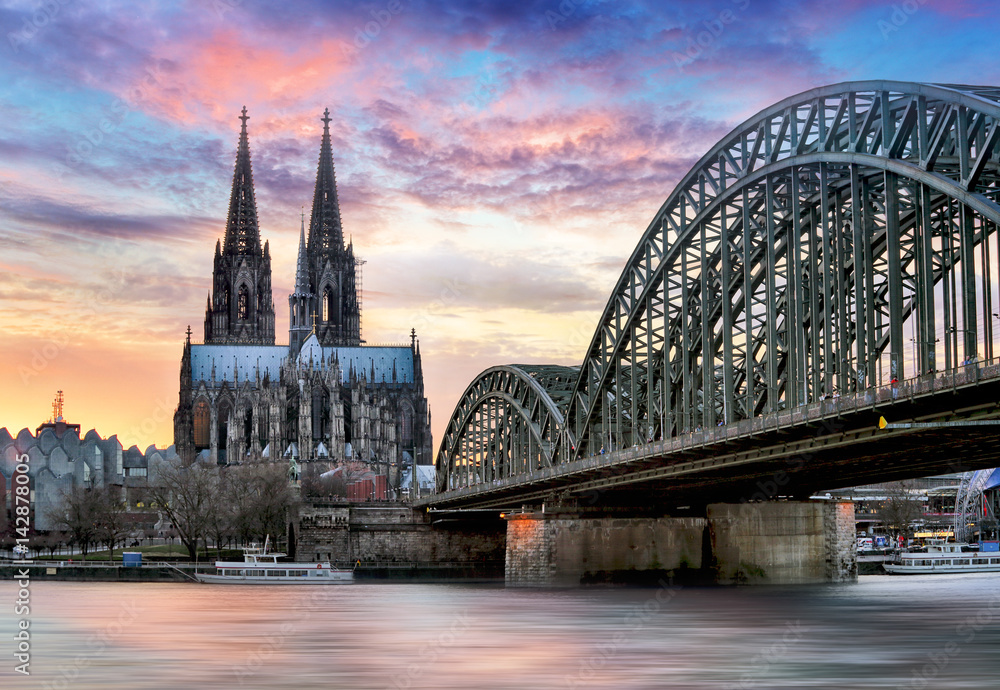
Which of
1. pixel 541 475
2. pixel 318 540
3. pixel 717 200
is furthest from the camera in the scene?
pixel 318 540

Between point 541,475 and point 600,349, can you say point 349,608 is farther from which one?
point 600,349

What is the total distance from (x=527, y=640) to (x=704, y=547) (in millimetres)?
41547

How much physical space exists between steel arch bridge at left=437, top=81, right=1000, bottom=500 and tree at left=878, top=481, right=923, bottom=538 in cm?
8561

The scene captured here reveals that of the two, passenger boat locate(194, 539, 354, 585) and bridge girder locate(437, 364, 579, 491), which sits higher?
bridge girder locate(437, 364, 579, 491)

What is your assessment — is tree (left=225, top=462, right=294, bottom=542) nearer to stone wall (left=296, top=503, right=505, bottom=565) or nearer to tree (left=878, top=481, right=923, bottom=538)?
stone wall (left=296, top=503, right=505, bottom=565)

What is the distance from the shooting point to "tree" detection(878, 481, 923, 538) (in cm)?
16488

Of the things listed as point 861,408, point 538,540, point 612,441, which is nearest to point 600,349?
point 612,441

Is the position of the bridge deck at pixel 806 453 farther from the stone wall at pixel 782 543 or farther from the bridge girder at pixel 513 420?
the bridge girder at pixel 513 420

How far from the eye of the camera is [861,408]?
47.8 metres

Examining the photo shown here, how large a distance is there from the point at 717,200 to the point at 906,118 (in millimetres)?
18658

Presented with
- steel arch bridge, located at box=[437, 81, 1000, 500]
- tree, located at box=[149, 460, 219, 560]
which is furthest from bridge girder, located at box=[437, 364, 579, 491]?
tree, located at box=[149, 460, 219, 560]

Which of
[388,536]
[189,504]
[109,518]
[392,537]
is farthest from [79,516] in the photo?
[392,537]

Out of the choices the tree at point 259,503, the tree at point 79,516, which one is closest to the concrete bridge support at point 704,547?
the tree at point 259,503

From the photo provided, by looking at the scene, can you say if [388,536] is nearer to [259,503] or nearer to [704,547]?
[259,503]
